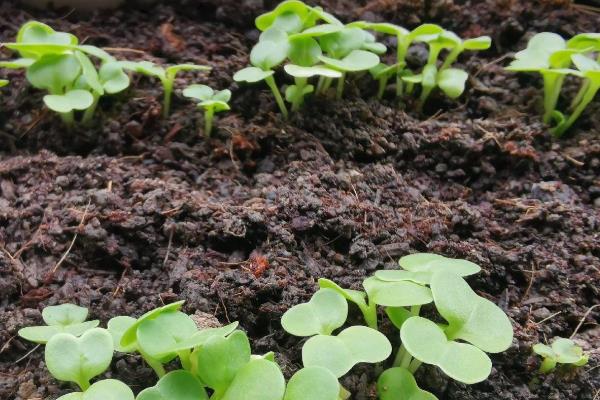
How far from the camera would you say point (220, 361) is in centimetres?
88

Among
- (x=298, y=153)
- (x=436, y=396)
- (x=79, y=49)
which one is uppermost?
(x=79, y=49)

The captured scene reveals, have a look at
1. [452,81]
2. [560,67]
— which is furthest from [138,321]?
[560,67]

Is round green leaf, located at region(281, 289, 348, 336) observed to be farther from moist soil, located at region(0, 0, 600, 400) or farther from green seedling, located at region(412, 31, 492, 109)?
green seedling, located at region(412, 31, 492, 109)

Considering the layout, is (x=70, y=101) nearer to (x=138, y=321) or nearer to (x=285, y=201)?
(x=285, y=201)

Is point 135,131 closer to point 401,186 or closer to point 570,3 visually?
point 401,186

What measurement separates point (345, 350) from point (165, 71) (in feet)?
3.00

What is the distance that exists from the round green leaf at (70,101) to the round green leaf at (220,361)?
753 millimetres

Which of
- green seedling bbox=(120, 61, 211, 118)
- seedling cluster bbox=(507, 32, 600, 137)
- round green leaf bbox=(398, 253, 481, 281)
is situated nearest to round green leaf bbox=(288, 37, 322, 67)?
green seedling bbox=(120, 61, 211, 118)

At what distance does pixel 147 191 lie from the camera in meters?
1.33

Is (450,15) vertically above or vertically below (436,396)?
above

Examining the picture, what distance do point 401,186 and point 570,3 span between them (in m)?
0.90

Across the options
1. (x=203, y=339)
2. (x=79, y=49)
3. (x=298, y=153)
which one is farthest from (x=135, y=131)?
(x=203, y=339)

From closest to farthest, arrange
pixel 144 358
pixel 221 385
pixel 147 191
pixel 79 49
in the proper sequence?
pixel 221 385 < pixel 144 358 < pixel 147 191 < pixel 79 49

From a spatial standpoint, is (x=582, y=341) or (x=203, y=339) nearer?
(x=203, y=339)
